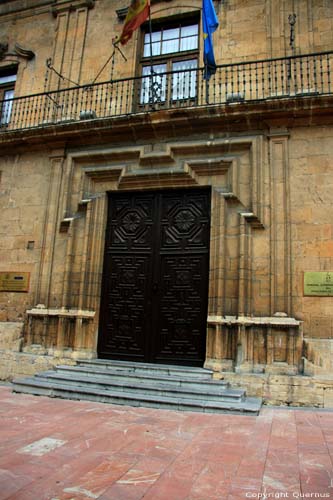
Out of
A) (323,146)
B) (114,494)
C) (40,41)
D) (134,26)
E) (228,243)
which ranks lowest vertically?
(114,494)

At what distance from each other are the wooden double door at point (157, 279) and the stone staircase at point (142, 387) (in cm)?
46

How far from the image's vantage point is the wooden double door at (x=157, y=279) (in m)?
7.60

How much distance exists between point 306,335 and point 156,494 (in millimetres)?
4507

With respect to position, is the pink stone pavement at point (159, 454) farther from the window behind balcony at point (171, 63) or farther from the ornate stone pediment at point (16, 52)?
the ornate stone pediment at point (16, 52)

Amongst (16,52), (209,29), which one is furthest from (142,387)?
(16,52)

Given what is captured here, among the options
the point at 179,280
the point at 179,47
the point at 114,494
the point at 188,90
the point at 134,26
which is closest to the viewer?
the point at 114,494

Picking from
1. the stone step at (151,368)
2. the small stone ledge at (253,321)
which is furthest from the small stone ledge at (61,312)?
the small stone ledge at (253,321)

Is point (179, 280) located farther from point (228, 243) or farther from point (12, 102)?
point (12, 102)

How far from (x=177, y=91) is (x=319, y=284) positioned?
5.44 meters

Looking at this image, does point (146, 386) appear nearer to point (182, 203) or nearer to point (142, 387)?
point (142, 387)

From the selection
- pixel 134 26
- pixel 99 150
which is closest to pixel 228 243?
pixel 99 150

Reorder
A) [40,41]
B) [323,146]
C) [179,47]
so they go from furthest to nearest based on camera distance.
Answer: [40,41] < [179,47] < [323,146]

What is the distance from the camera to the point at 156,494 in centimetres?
294

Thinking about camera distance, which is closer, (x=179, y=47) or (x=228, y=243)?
(x=228, y=243)
